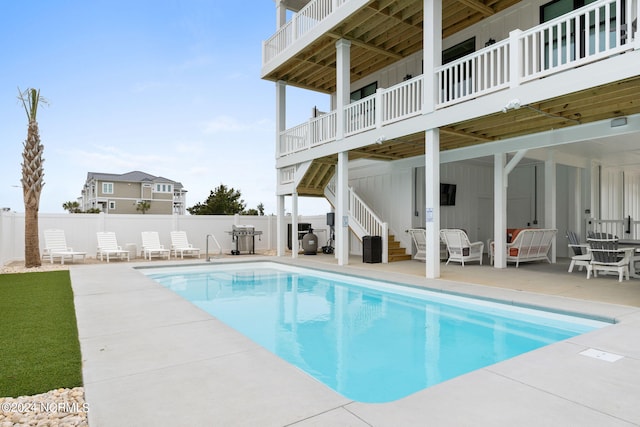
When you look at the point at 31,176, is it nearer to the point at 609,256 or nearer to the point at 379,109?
the point at 379,109

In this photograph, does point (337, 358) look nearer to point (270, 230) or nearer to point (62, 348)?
point (62, 348)

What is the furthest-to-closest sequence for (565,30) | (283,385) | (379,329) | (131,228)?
(131,228) < (565,30) < (379,329) < (283,385)

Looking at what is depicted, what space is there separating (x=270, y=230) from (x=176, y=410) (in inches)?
572

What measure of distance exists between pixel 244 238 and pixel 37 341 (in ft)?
38.8

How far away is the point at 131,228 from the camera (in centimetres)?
1425

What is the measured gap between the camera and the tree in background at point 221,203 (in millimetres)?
35750

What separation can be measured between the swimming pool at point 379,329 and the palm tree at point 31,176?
17.2 feet

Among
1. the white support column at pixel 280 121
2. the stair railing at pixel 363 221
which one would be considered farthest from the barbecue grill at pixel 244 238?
the stair railing at pixel 363 221

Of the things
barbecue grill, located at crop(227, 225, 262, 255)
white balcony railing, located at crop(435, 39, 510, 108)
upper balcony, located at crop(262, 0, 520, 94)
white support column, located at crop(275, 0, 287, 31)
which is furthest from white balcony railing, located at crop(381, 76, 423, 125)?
barbecue grill, located at crop(227, 225, 262, 255)

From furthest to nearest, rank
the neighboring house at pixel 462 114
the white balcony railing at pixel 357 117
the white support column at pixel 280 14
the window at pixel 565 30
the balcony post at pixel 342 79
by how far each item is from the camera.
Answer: the white support column at pixel 280 14 < the balcony post at pixel 342 79 < the white balcony railing at pixel 357 117 < the window at pixel 565 30 < the neighboring house at pixel 462 114

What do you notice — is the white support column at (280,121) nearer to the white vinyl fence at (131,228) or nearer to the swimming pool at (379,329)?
the white vinyl fence at (131,228)

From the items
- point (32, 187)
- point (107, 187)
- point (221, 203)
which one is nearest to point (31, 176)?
point (32, 187)

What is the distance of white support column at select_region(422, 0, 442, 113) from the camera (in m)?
7.92

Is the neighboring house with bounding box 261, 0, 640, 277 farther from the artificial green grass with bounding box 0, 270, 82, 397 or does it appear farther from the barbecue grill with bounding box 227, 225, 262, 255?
the artificial green grass with bounding box 0, 270, 82, 397
